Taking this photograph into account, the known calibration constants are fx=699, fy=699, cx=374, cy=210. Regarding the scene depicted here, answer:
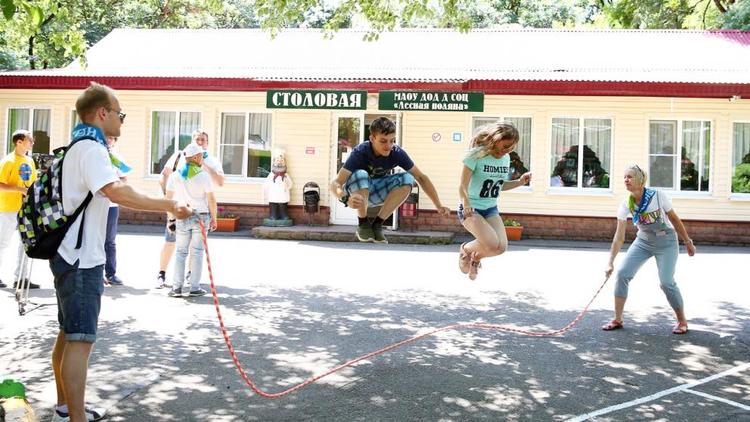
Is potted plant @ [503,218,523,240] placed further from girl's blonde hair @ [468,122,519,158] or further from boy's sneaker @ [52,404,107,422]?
boy's sneaker @ [52,404,107,422]

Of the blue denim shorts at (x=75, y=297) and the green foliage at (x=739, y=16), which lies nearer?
the blue denim shorts at (x=75, y=297)

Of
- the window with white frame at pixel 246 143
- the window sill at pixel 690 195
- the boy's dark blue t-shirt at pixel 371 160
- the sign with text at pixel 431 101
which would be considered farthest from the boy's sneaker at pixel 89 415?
the window sill at pixel 690 195

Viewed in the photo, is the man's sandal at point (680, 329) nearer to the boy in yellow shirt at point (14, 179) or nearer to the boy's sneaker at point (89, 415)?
the boy's sneaker at point (89, 415)

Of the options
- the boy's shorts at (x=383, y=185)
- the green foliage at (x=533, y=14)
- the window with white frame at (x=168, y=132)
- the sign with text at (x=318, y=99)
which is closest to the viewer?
the boy's shorts at (x=383, y=185)

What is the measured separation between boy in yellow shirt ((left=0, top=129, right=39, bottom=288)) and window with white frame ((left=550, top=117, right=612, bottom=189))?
13164mm

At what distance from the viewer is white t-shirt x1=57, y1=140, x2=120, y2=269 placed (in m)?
4.10

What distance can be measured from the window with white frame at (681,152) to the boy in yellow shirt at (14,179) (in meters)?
14.9

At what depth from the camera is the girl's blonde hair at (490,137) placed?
6.39 m

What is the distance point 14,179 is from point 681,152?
15.6 meters

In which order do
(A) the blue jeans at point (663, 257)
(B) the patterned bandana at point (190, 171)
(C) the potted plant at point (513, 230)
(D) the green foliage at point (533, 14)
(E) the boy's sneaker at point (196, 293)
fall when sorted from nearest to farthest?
(A) the blue jeans at point (663, 257) → (B) the patterned bandana at point (190, 171) → (E) the boy's sneaker at point (196, 293) → (C) the potted plant at point (513, 230) → (D) the green foliage at point (533, 14)

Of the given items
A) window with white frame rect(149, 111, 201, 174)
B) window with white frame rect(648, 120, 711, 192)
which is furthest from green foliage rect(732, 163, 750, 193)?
window with white frame rect(149, 111, 201, 174)

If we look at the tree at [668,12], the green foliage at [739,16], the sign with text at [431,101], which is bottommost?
the sign with text at [431,101]

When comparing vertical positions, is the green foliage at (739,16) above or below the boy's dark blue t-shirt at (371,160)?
above

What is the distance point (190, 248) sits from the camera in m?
9.01
